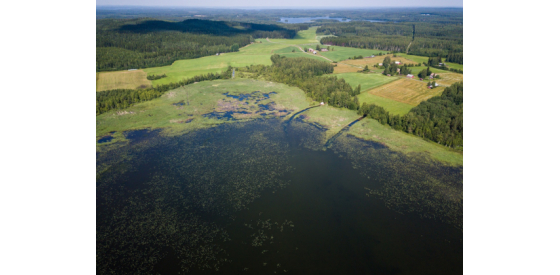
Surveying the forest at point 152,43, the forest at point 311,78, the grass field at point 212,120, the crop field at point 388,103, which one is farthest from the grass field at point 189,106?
the forest at point 152,43

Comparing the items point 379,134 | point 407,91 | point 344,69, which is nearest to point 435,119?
point 379,134

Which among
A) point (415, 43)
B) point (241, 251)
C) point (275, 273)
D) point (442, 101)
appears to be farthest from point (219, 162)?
point (415, 43)

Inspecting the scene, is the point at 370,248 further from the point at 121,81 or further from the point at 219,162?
the point at 121,81

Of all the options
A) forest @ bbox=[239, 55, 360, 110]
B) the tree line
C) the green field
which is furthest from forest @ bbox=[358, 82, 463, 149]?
the tree line

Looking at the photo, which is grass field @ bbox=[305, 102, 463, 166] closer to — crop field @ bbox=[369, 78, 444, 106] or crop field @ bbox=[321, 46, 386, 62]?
crop field @ bbox=[369, 78, 444, 106]

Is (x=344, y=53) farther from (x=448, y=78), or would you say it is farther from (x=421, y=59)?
(x=448, y=78)
